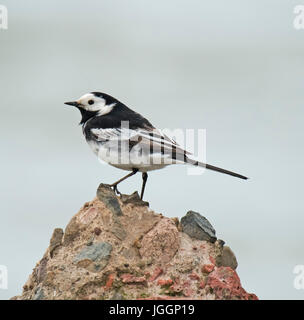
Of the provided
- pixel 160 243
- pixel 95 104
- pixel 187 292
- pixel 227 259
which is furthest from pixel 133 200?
pixel 95 104

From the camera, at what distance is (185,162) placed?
1301cm

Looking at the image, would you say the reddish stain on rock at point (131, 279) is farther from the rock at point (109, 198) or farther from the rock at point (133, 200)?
the rock at point (133, 200)

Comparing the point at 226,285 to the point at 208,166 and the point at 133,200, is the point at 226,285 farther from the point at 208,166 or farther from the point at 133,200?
the point at 208,166

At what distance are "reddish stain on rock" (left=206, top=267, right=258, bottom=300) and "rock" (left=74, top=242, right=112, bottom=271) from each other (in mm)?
1557

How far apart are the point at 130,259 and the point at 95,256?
0.53 meters

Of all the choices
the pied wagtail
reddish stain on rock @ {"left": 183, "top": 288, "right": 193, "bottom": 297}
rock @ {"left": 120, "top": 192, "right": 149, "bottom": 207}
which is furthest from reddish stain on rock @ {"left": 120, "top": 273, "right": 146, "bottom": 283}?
the pied wagtail

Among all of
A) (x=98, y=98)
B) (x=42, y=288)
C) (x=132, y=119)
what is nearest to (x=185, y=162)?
(x=132, y=119)

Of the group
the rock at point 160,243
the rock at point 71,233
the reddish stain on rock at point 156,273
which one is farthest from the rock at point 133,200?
the reddish stain on rock at point 156,273

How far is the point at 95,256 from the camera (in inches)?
440

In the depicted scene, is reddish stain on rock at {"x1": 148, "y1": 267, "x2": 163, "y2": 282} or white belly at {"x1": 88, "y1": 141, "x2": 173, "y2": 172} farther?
white belly at {"x1": 88, "y1": 141, "x2": 173, "y2": 172}

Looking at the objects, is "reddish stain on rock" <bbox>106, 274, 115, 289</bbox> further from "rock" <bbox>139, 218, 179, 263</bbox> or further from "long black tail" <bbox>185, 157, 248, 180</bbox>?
"long black tail" <bbox>185, 157, 248, 180</bbox>

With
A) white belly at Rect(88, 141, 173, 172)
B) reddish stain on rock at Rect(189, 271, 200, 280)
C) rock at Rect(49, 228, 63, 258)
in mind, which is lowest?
reddish stain on rock at Rect(189, 271, 200, 280)

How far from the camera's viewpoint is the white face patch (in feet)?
47.6
